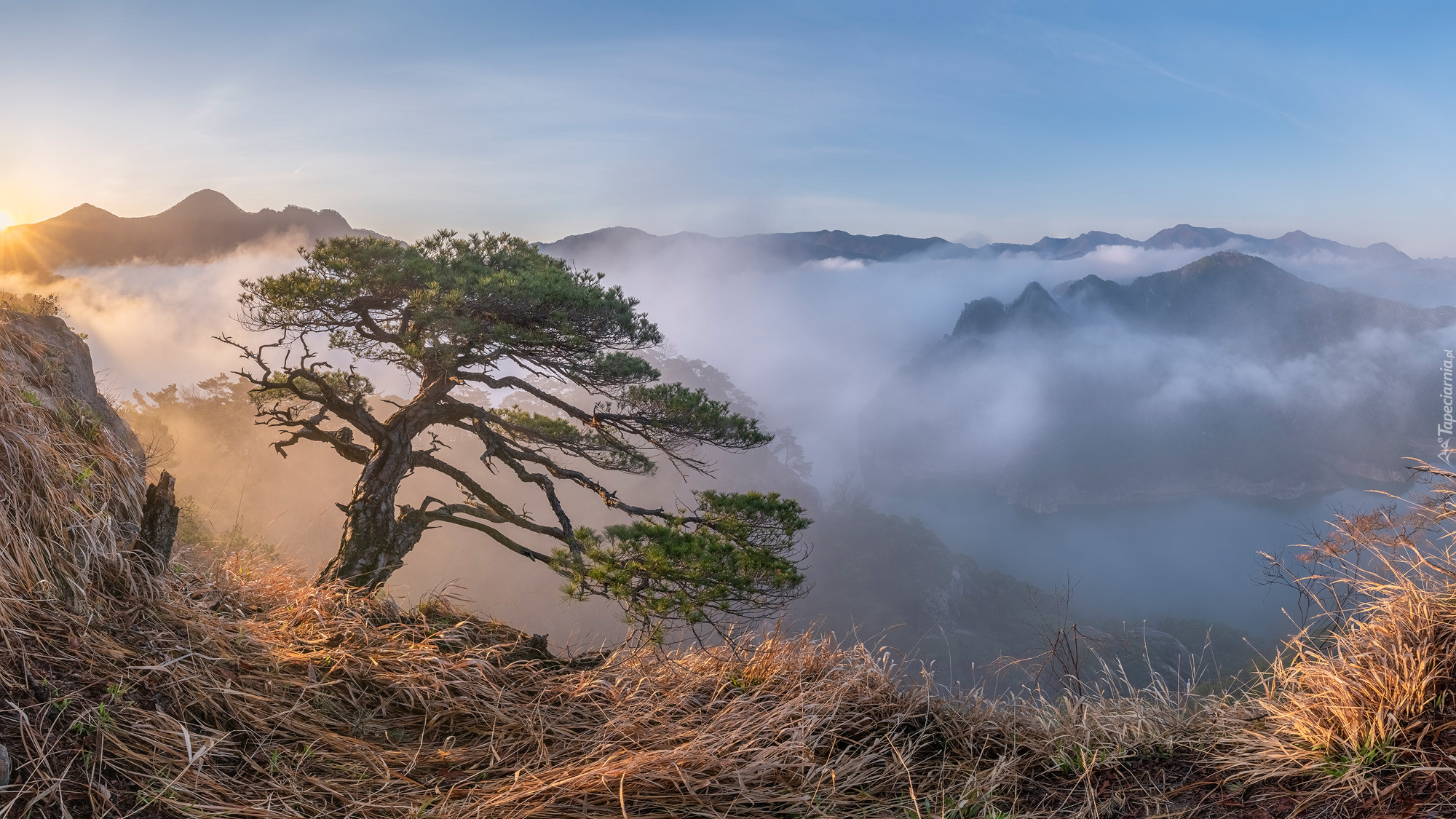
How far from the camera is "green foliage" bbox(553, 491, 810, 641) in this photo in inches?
213

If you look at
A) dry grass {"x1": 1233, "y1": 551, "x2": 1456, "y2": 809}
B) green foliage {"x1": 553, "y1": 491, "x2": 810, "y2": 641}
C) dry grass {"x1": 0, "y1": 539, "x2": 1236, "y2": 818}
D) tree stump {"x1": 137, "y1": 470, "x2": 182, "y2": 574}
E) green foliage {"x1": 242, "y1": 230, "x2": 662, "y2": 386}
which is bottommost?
green foliage {"x1": 553, "y1": 491, "x2": 810, "y2": 641}

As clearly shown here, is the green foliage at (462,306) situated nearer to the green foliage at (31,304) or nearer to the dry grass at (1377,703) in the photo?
the green foliage at (31,304)

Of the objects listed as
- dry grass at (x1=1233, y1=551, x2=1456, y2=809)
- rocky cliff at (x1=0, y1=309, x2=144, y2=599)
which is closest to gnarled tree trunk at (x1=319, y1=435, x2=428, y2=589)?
rocky cliff at (x1=0, y1=309, x2=144, y2=599)

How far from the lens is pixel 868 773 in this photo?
2580mm

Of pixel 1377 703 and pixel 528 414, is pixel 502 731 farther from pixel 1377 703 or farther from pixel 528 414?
pixel 528 414

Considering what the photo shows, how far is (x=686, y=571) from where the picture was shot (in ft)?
18.0

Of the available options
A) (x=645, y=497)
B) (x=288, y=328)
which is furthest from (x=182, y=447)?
(x=645, y=497)

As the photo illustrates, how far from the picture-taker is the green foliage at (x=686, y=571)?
5418 millimetres

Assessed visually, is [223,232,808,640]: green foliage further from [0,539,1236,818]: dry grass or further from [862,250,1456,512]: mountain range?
[862,250,1456,512]: mountain range

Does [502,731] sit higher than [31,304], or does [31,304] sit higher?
[31,304]

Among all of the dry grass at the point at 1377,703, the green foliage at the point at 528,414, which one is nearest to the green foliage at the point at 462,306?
the green foliage at the point at 528,414

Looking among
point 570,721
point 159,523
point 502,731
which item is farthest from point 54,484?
point 570,721

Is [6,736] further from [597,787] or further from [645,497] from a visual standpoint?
[645,497]

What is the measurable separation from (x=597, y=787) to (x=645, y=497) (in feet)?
167
